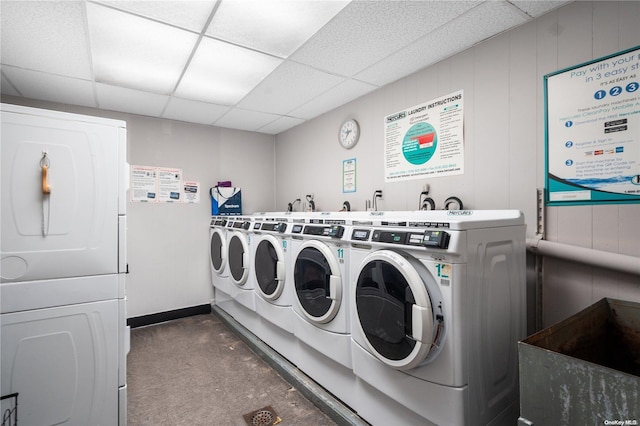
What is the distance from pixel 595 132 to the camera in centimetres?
167

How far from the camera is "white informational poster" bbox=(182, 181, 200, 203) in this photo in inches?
157

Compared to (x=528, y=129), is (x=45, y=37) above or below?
above

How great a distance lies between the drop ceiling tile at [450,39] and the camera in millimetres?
1824

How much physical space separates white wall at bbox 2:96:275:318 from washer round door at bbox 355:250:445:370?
298 cm

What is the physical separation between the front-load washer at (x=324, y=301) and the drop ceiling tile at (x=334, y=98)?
1398 mm

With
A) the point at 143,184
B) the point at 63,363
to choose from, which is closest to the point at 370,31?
the point at 63,363

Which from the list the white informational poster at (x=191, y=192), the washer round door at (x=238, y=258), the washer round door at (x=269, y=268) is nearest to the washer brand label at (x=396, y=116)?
the washer round door at (x=269, y=268)

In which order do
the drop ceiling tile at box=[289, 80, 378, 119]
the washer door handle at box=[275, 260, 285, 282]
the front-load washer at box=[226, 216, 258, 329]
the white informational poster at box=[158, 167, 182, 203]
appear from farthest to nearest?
1. the white informational poster at box=[158, 167, 182, 203]
2. the front-load washer at box=[226, 216, 258, 329]
3. the drop ceiling tile at box=[289, 80, 378, 119]
4. the washer door handle at box=[275, 260, 285, 282]

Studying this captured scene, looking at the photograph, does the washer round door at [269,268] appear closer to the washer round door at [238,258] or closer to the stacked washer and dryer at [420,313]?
the washer round door at [238,258]

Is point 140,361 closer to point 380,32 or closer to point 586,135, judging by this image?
point 380,32

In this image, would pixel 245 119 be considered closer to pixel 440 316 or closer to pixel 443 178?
pixel 443 178

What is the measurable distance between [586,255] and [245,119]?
3.55m

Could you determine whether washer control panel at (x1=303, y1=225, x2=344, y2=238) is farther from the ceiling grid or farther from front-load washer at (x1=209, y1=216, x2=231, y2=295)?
front-load washer at (x1=209, y1=216, x2=231, y2=295)

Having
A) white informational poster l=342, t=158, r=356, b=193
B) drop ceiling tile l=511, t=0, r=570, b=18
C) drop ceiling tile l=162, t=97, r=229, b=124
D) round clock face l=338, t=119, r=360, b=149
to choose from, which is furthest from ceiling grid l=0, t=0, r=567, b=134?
white informational poster l=342, t=158, r=356, b=193
